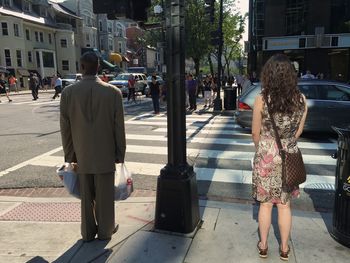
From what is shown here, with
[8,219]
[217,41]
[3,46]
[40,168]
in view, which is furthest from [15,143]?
[3,46]

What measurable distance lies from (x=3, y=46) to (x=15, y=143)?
112 ft

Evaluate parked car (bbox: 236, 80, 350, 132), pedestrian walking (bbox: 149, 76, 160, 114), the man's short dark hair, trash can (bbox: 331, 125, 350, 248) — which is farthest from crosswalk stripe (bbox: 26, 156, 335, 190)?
pedestrian walking (bbox: 149, 76, 160, 114)

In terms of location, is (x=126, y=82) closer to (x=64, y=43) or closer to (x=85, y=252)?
(x=85, y=252)

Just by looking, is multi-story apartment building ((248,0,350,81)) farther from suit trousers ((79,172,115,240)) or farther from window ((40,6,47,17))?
window ((40,6,47,17))

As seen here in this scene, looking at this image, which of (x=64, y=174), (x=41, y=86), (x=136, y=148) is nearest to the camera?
(x=64, y=174)

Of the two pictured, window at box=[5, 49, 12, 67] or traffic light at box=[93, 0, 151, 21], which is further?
window at box=[5, 49, 12, 67]

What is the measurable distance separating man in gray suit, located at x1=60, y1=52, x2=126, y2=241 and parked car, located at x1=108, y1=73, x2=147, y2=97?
21.7 m

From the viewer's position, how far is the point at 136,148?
8.60 meters

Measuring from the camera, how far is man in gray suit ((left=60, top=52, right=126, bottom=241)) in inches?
132

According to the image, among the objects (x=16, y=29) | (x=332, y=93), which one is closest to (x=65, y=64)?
(x=16, y=29)

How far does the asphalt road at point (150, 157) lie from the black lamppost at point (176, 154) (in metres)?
1.58

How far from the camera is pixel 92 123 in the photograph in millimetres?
3371

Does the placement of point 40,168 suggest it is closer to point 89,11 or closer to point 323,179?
point 323,179

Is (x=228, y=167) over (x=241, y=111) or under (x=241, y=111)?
under
